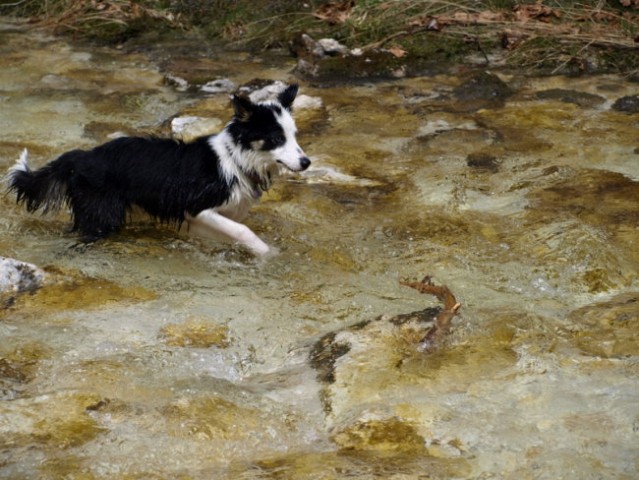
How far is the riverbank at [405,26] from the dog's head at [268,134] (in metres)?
3.33

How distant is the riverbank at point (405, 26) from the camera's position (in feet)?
27.7

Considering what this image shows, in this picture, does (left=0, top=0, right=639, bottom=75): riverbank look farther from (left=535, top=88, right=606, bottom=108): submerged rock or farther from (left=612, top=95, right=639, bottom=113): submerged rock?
(left=612, top=95, right=639, bottom=113): submerged rock

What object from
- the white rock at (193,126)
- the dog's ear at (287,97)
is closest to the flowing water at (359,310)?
the white rock at (193,126)

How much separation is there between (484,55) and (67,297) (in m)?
5.10

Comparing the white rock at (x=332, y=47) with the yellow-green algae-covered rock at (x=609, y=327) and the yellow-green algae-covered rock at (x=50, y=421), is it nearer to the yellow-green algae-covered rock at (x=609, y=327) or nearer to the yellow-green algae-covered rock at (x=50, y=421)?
the yellow-green algae-covered rock at (x=609, y=327)

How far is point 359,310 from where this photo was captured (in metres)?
4.76

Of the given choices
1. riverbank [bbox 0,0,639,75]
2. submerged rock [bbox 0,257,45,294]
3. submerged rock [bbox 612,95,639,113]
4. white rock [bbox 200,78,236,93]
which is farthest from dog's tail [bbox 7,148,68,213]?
submerged rock [bbox 612,95,639,113]

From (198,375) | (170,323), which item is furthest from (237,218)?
(198,375)

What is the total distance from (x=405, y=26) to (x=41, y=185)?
15.3ft

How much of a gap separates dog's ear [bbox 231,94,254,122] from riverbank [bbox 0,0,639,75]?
134 inches

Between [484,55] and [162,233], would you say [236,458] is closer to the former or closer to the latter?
[162,233]

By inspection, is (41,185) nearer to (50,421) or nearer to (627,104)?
(50,421)

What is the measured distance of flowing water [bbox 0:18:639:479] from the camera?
3.58 meters

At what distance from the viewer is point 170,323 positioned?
15.0 feet
